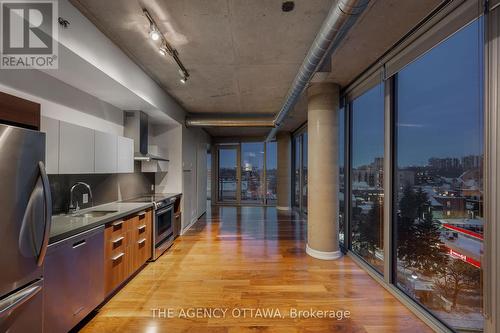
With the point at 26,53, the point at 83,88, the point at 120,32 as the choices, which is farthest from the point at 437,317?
the point at 83,88

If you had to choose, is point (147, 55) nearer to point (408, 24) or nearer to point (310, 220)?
point (408, 24)

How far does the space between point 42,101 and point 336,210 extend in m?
4.25

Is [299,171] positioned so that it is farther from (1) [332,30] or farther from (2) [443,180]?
(1) [332,30]

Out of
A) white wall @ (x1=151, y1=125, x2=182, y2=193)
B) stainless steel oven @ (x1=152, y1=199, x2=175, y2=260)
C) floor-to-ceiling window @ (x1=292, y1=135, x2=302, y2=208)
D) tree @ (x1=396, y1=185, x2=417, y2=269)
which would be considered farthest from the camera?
floor-to-ceiling window @ (x1=292, y1=135, x2=302, y2=208)

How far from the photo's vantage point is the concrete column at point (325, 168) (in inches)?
144

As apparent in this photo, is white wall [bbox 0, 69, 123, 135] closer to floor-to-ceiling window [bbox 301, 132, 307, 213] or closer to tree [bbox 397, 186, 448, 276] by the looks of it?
tree [bbox 397, 186, 448, 276]

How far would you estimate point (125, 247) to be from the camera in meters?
2.75

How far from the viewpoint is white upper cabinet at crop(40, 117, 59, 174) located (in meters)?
2.08

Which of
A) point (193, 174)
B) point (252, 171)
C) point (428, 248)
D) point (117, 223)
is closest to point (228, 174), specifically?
point (252, 171)

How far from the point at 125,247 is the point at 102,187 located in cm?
120

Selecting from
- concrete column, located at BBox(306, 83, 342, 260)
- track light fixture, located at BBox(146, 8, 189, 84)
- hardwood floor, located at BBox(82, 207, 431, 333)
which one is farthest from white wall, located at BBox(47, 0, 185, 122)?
concrete column, located at BBox(306, 83, 342, 260)

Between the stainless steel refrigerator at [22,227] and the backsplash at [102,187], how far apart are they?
48.5 inches

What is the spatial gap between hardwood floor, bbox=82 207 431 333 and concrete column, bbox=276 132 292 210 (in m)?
4.02

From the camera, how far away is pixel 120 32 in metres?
2.34
